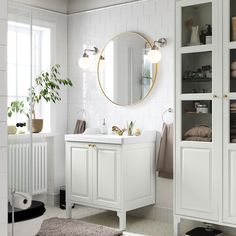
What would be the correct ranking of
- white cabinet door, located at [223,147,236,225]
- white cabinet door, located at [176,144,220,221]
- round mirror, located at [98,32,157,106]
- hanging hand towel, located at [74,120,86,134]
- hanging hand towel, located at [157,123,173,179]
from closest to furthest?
white cabinet door, located at [223,147,236,225] → white cabinet door, located at [176,144,220,221] → hanging hand towel, located at [157,123,173,179] → round mirror, located at [98,32,157,106] → hanging hand towel, located at [74,120,86,134]

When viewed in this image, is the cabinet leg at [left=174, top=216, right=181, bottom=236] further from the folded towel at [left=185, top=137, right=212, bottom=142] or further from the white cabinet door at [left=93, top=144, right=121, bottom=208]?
the folded towel at [left=185, top=137, right=212, bottom=142]

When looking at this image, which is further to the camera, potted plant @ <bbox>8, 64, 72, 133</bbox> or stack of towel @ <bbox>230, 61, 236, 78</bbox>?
potted plant @ <bbox>8, 64, 72, 133</bbox>

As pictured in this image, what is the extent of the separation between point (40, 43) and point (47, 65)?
274 mm

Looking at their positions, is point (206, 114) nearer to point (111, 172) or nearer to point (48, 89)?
point (111, 172)

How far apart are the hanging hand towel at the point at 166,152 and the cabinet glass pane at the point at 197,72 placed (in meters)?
0.59

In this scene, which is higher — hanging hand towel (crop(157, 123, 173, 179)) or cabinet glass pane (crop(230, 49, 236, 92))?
cabinet glass pane (crop(230, 49, 236, 92))

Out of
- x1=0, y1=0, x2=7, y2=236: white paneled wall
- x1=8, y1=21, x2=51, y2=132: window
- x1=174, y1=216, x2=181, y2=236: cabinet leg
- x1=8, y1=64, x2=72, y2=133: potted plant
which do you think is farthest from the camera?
x1=8, y1=64, x2=72, y2=133: potted plant

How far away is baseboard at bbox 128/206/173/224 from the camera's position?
14.4 feet

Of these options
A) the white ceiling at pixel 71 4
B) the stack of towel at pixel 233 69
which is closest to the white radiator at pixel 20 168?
the stack of towel at pixel 233 69

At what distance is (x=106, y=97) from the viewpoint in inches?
189

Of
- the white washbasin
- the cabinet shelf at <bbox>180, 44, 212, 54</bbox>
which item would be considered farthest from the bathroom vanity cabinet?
the cabinet shelf at <bbox>180, 44, 212, 54</bbox>

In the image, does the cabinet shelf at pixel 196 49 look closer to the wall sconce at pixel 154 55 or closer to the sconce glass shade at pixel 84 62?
the wall sconce at pixel 154 55

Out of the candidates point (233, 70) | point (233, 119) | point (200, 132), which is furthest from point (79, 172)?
point (233, 70)

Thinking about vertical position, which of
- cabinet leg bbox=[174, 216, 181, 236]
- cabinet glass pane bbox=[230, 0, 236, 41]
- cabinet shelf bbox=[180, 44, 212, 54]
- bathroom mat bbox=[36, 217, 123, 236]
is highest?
cabinet glass pane bbox=[230, 0, 236, 41]
